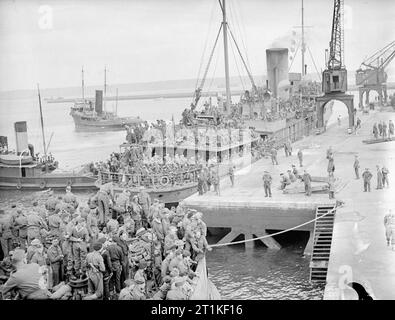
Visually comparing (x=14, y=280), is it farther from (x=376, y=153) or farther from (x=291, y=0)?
(x=376, y=153)

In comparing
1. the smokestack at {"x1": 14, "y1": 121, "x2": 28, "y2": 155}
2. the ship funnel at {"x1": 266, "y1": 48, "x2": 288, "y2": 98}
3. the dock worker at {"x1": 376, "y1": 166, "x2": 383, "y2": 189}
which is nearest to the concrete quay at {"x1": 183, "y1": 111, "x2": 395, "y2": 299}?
the dock worker at {"x1": 376, "y1": 166, "x2": 383, "y2": 189}

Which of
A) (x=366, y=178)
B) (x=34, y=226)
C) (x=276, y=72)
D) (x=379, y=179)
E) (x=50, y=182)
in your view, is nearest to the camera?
(x=34, y=226)

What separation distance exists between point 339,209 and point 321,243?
2.62 feet

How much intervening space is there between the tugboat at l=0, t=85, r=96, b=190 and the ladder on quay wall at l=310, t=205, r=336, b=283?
7.43m

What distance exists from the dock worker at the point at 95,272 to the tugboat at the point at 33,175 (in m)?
10.1

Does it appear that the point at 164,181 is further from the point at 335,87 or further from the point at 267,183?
the point at 335,87

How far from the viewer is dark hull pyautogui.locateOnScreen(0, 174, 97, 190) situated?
16922mm

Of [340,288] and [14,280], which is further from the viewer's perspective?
[340,288]

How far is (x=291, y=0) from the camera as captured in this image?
7.49m

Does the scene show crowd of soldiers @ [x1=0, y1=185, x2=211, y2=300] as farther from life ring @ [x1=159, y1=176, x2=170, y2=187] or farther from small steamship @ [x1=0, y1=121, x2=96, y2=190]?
small steamship @ [x1=0, y1=121, x2=96, y2=190]

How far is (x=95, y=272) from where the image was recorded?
6.11 metres

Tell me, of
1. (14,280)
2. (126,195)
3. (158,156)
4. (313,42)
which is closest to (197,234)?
(126,195)

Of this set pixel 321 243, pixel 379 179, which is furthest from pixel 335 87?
pixel 321 243

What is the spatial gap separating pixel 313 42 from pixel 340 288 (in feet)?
14.8
